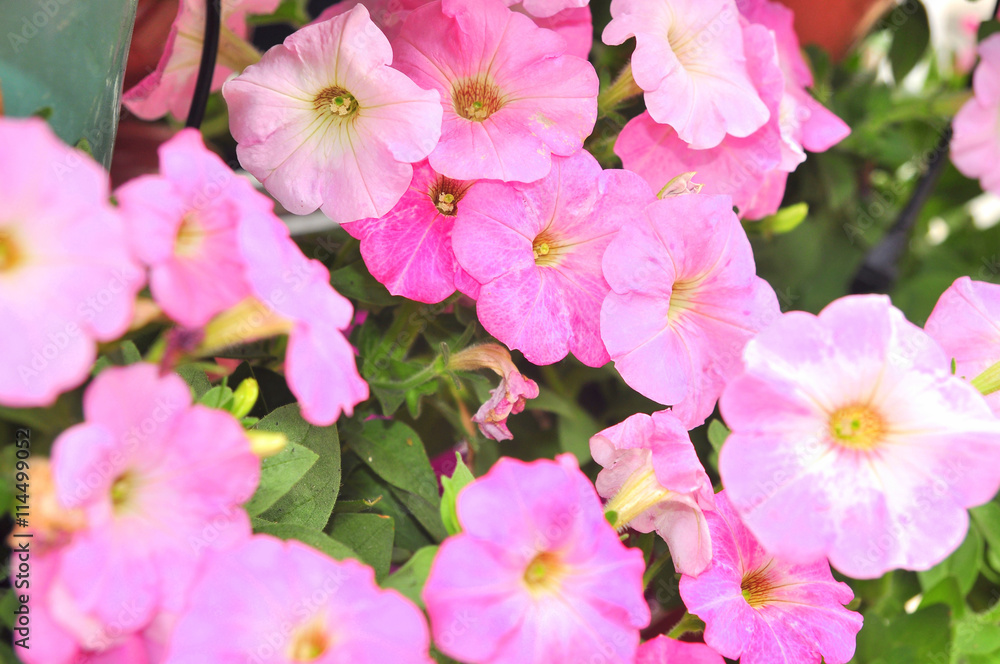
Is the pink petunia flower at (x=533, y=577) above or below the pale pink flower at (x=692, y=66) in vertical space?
below

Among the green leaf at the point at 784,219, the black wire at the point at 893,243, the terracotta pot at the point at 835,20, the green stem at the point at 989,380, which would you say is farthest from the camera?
the terracotta pot at the point at 835,20

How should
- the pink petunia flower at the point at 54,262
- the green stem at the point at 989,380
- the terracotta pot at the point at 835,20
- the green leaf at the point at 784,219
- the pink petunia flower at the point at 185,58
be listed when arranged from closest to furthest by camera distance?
the pink petunia flower at the point at 54,262
the green stem at the point at 989,380
the pink petunia flower at the point at 185,58
the green leaf at the point at 784,219
the terracotta pot at the point at 835,20

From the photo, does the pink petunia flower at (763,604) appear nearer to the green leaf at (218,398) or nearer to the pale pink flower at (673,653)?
the pale pink flower at (673,653)

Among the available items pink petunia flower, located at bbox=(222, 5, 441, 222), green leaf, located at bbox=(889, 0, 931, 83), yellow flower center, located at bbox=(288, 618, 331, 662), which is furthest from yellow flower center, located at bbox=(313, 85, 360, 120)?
green leaf, located at bbox=(889, 0, 931, 83)

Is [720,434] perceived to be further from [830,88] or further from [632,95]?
[830,88]

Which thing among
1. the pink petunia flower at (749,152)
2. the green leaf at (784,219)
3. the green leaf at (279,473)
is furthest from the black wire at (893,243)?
the green leaf at (279,473)

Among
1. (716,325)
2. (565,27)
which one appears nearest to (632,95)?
(565,27)
